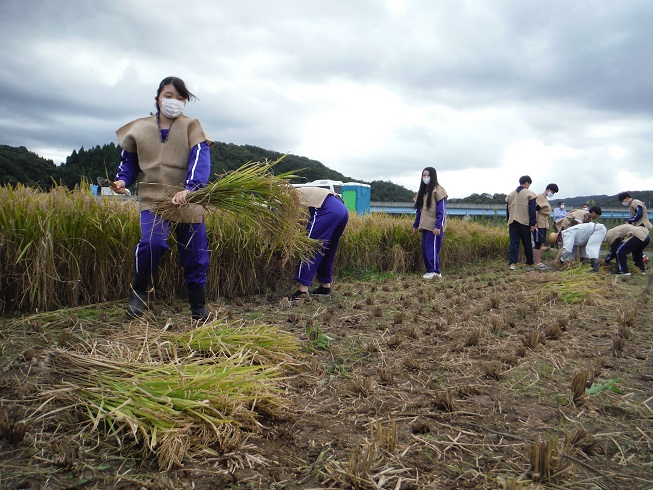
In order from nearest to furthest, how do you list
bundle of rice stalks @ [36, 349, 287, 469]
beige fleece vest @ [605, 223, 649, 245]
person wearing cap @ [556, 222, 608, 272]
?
bundle of rice stalks @ [36, 349, 287, 469]
person wearing cap @ [556, 222, 608, 272]
beige fleece vest @ [605, 223, 649, 245]

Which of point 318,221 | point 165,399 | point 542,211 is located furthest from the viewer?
point 542,211

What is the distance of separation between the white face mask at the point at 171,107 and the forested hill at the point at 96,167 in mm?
476

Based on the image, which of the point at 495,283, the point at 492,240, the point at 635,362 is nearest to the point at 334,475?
the point at 635,362

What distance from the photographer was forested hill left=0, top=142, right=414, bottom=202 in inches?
161

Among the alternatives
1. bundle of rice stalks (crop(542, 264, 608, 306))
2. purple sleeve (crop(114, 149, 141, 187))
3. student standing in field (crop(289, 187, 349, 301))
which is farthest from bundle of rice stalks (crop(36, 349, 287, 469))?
bundle of rice stalks (crop(542, 264, 608, 306))

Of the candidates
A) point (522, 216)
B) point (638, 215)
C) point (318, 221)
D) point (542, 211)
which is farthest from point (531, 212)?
point (318, 221)

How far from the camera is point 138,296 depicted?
343 centimetres

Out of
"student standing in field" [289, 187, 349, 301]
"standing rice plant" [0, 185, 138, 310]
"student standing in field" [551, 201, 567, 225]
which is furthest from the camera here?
"student standing in field" [551, 201, 567, 225]

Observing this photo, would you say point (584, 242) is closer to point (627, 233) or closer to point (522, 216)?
point (627, 233)

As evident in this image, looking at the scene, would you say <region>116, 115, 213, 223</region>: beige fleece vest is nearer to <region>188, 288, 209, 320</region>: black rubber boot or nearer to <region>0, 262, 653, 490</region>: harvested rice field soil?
<region>188, 288, 209, 320</region>: black rubber boot

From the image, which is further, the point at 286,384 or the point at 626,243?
the point at 626,243

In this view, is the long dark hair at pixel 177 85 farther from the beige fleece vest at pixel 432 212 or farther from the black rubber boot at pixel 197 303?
the beige fleece vest at pixel 432 212

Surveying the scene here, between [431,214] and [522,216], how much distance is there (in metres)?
2.20

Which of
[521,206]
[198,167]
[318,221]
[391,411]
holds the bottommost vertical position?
[391,411]
